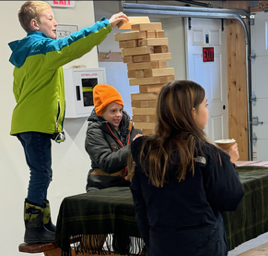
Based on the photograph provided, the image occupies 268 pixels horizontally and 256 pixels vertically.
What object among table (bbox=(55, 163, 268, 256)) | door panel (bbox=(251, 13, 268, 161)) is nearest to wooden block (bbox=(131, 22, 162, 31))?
table (bbox=(55, 163, 268, 256))

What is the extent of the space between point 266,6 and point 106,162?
4.92 meters

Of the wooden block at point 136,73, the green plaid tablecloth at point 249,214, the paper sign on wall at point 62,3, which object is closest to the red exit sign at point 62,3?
the paper sign on wall at point 62,3

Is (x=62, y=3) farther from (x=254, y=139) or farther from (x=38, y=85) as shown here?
(x=254, y=139)

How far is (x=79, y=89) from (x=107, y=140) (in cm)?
139

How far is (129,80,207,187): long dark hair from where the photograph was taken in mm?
1571

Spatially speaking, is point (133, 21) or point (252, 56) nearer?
point (133, 21)

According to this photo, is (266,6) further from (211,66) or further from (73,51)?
(73,51)

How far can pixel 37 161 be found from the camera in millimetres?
2436

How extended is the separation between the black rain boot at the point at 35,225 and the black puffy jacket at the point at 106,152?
426mm

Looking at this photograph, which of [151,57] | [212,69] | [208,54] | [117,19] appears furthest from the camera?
[212,69]

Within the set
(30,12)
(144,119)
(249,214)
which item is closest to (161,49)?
(144,119)

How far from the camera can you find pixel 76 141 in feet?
13.8

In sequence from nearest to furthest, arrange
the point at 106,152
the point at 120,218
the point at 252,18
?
the point at 120,218, the point at 106,152, the point at 252,18

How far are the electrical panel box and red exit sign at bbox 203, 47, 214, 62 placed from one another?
2.97 m
